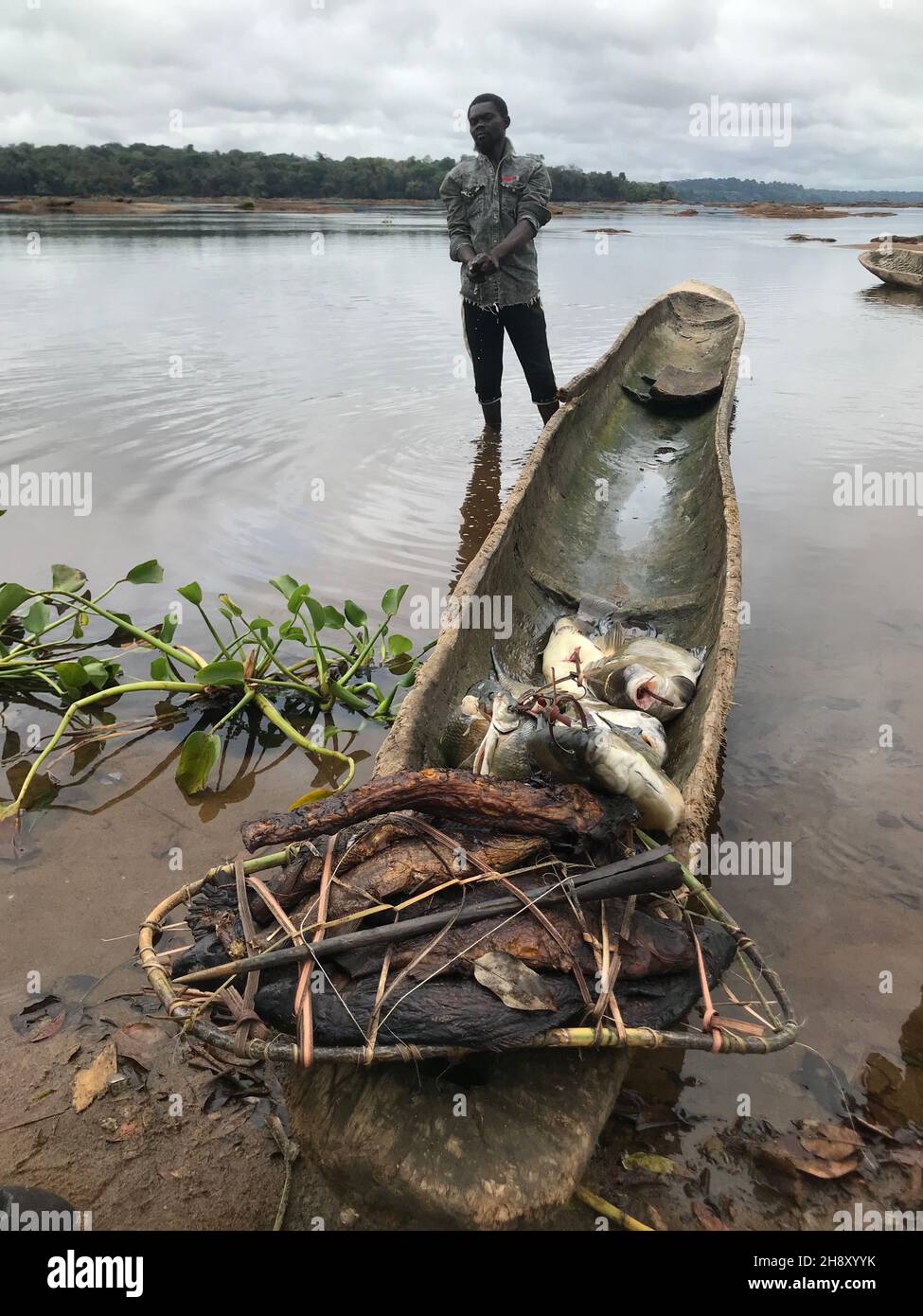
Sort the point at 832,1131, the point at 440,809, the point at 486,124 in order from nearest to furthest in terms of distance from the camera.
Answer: the point at 440,809, the point at 832,1131, the point at 486,124

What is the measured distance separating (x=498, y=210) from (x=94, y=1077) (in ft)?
20.3

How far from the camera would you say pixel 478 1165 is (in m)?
1.48

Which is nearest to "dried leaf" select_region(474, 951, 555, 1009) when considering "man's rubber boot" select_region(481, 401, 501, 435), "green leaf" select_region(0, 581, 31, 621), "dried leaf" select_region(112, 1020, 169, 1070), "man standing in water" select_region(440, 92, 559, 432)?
"dried leaf" select_region(112, 1020, 169, 1070)

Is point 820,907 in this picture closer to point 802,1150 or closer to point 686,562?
point 802,1150

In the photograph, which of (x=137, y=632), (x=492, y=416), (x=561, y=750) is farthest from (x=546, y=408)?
(x=561, y=750)

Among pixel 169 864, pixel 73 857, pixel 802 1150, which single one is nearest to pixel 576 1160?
pixel 802 1150

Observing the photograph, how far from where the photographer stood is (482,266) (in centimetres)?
613

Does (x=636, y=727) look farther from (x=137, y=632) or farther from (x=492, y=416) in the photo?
(x=492, y=416)

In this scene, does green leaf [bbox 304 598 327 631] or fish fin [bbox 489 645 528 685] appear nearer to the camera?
fish fin [bbox 489 645 528 685]

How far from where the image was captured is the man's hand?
608 cm

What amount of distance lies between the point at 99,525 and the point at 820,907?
528cm

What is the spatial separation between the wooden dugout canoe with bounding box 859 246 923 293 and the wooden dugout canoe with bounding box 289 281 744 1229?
12237 mm

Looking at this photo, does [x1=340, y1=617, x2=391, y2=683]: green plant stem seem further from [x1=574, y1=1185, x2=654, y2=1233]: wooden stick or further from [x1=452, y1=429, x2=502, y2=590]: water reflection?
[x1=574, y1=1185, x2=654, y2=1233]: wooden stick

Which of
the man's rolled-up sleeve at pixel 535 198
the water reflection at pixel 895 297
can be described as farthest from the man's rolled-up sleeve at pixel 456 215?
the water reflection at pixel 895 297
